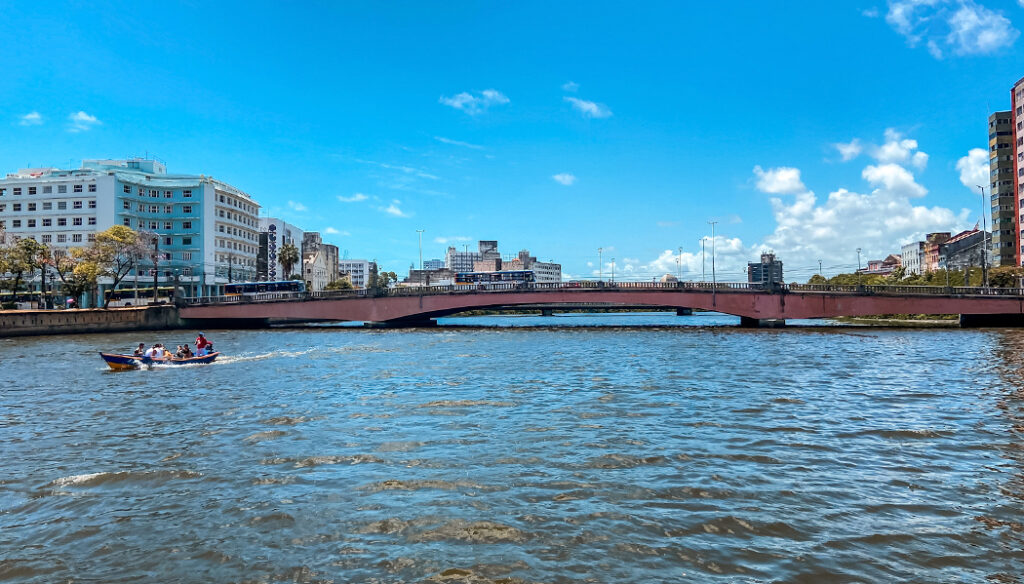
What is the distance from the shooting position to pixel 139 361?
105ft

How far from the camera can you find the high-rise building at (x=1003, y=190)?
327 feet

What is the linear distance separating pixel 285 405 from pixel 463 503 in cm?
1211

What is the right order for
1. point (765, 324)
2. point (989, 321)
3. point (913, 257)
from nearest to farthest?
point (989, 321)
point (765, 324)
point (913, 257)

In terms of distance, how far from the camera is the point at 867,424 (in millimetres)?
16078

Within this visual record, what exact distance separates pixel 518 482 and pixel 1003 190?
402 ft

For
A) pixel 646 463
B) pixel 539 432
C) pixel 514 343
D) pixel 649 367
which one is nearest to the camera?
pixel 646 463

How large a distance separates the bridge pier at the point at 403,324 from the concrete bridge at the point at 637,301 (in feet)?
2.86

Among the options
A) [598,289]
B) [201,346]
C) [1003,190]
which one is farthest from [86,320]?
[1003,190]

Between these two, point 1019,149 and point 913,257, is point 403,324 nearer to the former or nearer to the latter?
point 1019,149

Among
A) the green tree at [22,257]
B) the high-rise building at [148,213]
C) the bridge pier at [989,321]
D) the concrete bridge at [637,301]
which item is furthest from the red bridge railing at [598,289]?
the high-rise building at [148,213]

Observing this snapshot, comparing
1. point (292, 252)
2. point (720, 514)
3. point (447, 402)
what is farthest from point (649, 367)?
point (292, 252)

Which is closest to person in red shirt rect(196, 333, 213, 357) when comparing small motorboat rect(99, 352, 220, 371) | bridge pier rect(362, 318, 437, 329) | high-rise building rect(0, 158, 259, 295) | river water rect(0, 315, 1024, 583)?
small motorboat rect(99, 352, 220, 371)

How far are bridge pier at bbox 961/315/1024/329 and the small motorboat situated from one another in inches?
3007

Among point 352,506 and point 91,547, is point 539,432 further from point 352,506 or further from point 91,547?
point 91,547
